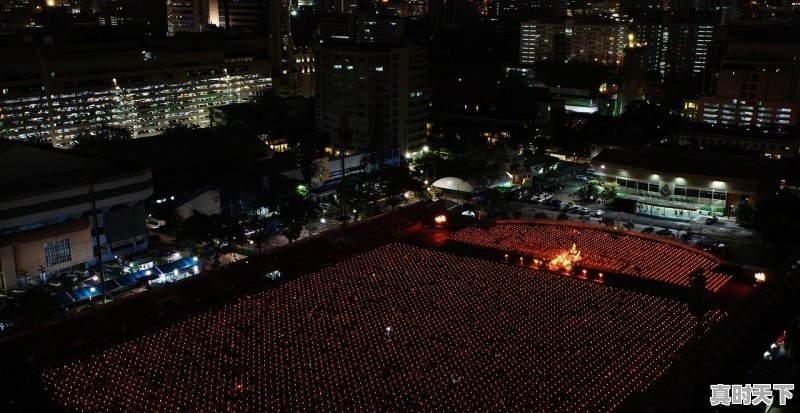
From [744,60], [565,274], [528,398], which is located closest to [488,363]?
[528,398]

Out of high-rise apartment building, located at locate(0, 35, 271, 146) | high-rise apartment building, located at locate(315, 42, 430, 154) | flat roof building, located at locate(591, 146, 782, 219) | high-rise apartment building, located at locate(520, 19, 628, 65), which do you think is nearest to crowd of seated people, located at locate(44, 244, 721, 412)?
flat roof building, located at locate(591, 146, 782, 219)

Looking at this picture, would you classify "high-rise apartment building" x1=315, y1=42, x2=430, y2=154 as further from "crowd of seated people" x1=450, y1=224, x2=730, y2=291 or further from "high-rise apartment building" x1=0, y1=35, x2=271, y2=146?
"crowd of seated people" x1=450, y1=224, x2=730, y2=291

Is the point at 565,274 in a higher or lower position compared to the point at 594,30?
lower

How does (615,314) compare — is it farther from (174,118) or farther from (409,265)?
(174,118)

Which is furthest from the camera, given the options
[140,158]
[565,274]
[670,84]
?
[670,84]

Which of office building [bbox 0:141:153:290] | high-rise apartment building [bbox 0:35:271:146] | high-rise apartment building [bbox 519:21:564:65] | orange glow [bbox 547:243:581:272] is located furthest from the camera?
high-rise apartment building [bbox 519:21:564:65]

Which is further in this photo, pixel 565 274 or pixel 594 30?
pixel 594 30

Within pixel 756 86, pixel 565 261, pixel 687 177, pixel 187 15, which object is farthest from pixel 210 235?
pixel 187 15
